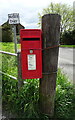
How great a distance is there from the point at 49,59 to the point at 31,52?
29 centimetres

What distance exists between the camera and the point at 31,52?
2127 millimetres

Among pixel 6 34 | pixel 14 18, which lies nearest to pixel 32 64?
pixel 14 18

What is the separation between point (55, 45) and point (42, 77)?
1.72ft

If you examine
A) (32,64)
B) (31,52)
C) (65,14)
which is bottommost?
(32,64)

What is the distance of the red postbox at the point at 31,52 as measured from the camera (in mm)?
2082

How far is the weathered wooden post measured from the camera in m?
2.10

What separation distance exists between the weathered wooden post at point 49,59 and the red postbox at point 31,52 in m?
0.09

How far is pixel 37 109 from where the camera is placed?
95.7 inches

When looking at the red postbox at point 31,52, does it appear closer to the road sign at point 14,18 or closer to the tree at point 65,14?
the road sign at point 14,18

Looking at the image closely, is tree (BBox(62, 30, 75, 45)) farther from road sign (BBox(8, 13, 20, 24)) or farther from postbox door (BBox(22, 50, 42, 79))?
postbox door (BBox(22, 50, 42, 79))

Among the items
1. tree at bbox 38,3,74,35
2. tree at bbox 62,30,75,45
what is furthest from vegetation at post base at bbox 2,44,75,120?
tree at bbox 38,3,74,35

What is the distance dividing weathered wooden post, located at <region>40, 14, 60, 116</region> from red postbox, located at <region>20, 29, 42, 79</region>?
0.30 ft

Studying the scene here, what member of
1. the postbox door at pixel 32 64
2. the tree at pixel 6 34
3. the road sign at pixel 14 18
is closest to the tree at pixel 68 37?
the tree at pixel 6 34

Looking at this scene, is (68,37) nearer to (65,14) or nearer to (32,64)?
(65,14)
